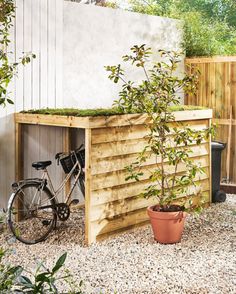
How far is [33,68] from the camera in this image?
5.60 metres

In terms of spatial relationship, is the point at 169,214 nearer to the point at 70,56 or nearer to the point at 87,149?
the point at 87,149

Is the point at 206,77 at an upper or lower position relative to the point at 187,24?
lower

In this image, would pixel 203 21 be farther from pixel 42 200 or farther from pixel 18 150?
pixel 42 200

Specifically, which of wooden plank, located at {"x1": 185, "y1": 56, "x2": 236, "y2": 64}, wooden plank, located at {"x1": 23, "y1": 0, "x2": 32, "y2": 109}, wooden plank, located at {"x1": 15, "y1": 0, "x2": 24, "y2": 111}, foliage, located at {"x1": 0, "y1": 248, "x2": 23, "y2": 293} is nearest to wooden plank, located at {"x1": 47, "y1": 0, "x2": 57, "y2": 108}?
wooden plank, located at {"x1": 23, "y1": 0, "x2": 32, "y2": 109}

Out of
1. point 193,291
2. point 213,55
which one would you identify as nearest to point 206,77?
point 213,55

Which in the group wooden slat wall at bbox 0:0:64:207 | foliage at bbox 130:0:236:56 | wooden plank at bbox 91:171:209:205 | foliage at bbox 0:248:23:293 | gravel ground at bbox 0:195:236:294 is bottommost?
gravel ground at bbox 0:195:236:294

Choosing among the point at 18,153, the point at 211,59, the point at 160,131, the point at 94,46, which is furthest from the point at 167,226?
the point at 211,59

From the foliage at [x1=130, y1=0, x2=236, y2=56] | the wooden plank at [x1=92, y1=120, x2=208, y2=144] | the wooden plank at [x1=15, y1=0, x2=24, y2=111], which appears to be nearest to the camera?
the wooden plank at [x1=92, y1=120, x2=208, y2=144]

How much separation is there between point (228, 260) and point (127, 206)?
125 centimetres

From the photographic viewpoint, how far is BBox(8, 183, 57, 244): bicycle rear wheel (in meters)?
4.87

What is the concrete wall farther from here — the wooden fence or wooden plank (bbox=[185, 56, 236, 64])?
the wooden fence

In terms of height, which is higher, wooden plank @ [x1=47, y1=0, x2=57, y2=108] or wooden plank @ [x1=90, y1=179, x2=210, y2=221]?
wooden plank @ [x1=47, y1=0, x2=57, y2=108]

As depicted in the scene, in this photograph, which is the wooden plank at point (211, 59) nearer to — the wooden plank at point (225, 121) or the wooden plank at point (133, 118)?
the wooden plank at point (225, 121)

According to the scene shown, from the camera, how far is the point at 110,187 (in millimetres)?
4992
